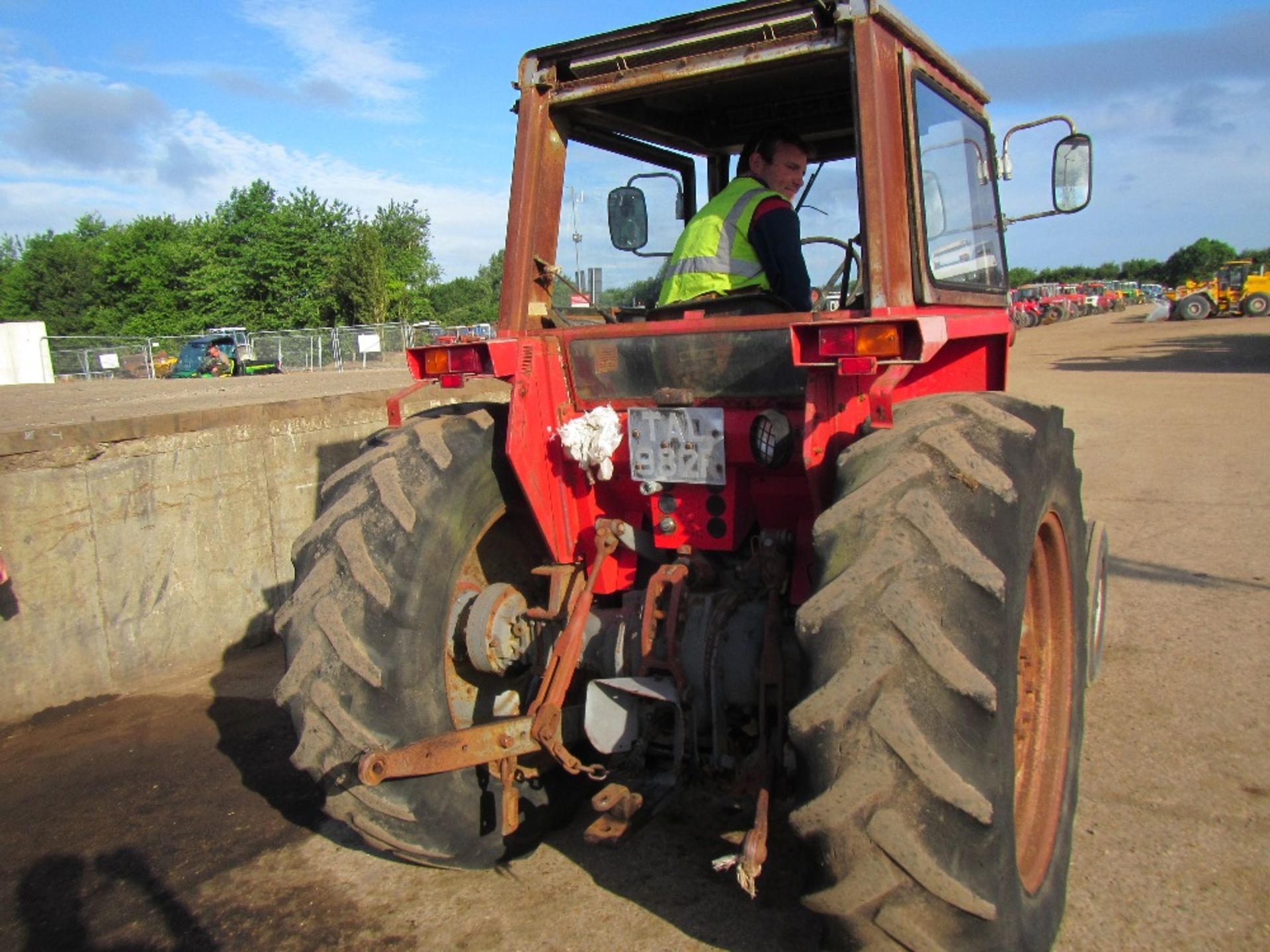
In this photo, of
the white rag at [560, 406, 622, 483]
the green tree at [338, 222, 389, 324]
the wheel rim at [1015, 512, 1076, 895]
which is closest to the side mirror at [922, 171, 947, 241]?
the wheel rim at [1015, 512, 1076, 895]

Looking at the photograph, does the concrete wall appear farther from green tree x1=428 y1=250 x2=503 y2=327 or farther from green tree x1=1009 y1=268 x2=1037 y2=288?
green tree x1=1009 y1=268 x2=1037 y2=288

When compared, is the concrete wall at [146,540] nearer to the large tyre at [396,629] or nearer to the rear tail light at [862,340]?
the large tyre at [396,629]

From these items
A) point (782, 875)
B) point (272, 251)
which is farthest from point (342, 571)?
point (272, 251)

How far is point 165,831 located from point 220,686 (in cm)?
156

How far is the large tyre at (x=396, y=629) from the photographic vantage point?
2.81 m

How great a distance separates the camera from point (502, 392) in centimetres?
820

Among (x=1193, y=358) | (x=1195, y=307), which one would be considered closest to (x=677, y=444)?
(x=1193, y=358)

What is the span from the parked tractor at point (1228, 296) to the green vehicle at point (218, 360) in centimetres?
3645

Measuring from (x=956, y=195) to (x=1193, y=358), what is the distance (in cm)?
2541

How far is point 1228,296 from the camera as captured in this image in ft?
132

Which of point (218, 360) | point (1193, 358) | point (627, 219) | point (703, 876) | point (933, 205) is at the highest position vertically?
point (218, 360)

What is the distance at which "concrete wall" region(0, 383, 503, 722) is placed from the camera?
4816mm

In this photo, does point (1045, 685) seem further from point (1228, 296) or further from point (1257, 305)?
point (1228, 296)

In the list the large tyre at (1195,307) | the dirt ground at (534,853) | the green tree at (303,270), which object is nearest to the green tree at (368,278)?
the green tree at (303,270)
